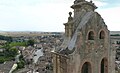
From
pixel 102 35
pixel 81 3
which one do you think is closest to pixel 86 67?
pixel 102 35

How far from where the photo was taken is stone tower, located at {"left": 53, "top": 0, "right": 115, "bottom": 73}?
9375mm

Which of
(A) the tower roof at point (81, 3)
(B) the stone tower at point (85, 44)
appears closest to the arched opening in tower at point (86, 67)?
(B) the stone tower at point (85, 44)

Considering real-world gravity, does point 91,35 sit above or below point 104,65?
above

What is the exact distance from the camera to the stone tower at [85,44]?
9.38 metres

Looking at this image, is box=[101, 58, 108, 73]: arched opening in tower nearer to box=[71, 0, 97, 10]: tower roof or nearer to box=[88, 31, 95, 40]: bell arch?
box=[88, 31, 95, 40]: bell arch

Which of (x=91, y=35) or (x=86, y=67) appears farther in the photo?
(x=86, y=67)

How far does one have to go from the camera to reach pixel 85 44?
9570mm

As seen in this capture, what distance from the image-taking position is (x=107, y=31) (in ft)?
32.8

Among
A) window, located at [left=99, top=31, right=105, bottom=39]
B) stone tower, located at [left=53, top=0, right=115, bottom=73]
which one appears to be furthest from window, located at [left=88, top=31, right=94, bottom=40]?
window, located at [left=99, top=31, right=105, bottom=39]

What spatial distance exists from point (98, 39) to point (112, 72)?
1817 mm

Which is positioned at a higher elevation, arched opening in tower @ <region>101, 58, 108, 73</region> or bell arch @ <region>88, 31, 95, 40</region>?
bell arch @ <region>88, 31, 95, 40</region>

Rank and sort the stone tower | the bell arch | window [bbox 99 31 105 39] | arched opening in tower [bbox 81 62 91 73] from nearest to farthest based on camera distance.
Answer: the stone tower
the bell arch
arched opening in tower [bbox 81 62 91 73]
window [bbox 99 31 105 39]

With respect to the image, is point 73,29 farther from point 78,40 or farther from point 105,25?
point 105,25

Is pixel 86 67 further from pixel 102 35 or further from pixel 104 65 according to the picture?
pixel 102 35
